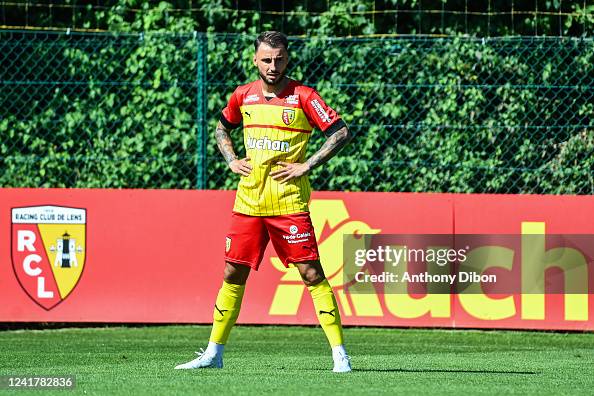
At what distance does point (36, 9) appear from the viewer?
43.1 feet

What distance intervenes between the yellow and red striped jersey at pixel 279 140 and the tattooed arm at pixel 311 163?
1.4 inches

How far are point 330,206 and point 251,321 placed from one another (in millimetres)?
1189

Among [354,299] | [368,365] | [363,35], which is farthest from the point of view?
[363,35]

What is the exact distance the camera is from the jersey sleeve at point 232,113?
7.83 metres

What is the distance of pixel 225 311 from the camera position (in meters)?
7.71

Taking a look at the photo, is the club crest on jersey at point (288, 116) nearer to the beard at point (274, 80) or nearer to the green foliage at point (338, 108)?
the beard at point (274, 80)

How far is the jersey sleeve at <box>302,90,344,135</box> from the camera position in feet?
24.6

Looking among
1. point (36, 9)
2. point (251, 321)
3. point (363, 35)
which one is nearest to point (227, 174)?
point (251, 321)

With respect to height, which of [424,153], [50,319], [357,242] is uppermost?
[424,153]

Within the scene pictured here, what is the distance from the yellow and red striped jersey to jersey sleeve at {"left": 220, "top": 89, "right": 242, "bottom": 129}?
227 millimetres

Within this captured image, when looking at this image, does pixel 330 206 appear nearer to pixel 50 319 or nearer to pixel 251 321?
pixel 251 321

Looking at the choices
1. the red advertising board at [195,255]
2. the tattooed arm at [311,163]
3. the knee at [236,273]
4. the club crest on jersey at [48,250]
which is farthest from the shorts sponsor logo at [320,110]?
the club crest on jersey at [48,250]

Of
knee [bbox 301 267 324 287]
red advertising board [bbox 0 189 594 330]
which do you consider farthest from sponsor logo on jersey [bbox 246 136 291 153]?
red advertising board [bbox 0 189 594 330]

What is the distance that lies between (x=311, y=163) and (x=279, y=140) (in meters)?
0.24
